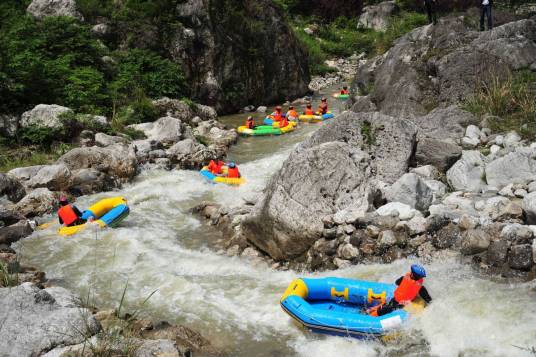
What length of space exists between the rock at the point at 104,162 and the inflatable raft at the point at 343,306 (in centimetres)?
727

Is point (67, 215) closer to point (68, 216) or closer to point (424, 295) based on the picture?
point (68, 216)


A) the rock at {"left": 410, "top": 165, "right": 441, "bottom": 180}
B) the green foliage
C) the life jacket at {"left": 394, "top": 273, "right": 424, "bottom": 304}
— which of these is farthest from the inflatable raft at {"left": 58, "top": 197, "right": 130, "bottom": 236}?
the green foliage

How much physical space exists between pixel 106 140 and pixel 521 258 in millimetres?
11067

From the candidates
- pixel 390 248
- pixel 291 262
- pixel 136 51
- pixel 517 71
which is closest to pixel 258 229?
pixel 291 262

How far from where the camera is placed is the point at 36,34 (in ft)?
56.9

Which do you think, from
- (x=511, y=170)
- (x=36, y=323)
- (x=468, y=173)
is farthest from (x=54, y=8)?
(x=511, y=170)

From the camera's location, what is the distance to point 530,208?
6.57 meters

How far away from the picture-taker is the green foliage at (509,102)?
10.0 meters

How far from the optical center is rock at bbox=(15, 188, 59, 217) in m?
10.2

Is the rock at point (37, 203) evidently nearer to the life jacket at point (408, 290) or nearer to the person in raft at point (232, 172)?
the person in raft at point (232, 172)

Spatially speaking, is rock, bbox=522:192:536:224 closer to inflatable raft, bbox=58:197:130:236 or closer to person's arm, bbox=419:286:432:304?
person's arm, bbox=419:286:432:304

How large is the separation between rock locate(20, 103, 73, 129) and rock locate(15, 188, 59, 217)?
334 cm

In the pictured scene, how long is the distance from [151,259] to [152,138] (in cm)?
768

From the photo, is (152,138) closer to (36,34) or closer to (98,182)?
(98,182)
